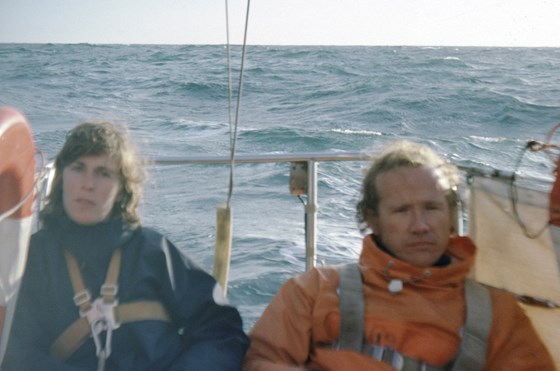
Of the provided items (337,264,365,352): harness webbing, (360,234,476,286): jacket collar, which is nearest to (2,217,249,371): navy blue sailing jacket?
(337,264,365,352): harness webbing

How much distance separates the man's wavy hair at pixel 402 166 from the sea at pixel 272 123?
0.33ft

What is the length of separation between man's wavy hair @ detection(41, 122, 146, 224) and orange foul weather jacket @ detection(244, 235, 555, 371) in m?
0.49

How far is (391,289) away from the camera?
1.86 m

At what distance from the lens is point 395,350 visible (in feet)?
5.89

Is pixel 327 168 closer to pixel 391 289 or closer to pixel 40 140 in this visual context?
pixel 40 140

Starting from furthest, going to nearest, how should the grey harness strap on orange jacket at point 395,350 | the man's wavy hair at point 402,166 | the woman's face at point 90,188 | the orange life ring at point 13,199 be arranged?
the man's wavy hair at point 402,166 → the woman's face at point 90,188 → the grey harness strap on orange jacket at point 395,350 → the orange life ring at point 13,199

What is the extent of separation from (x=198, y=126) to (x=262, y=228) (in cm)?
672

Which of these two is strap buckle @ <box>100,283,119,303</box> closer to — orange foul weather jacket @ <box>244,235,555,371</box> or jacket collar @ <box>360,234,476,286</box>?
orange foul weather jacket @ <box>244,235,555,371</box>

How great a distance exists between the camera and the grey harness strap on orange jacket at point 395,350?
69.6 inches

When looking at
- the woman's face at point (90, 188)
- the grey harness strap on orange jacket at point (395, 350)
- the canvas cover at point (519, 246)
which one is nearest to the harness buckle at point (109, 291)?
the woman's face at point (90, 188)

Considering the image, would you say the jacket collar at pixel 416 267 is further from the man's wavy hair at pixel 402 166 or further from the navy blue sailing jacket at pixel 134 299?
the navy blue sailing jacket at pixel 134 299

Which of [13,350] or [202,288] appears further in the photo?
[202,288]

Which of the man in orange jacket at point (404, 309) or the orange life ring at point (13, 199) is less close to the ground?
the orange life ring at point (13, 199)

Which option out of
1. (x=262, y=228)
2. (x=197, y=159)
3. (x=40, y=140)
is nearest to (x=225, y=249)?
(x=197, y=159)
